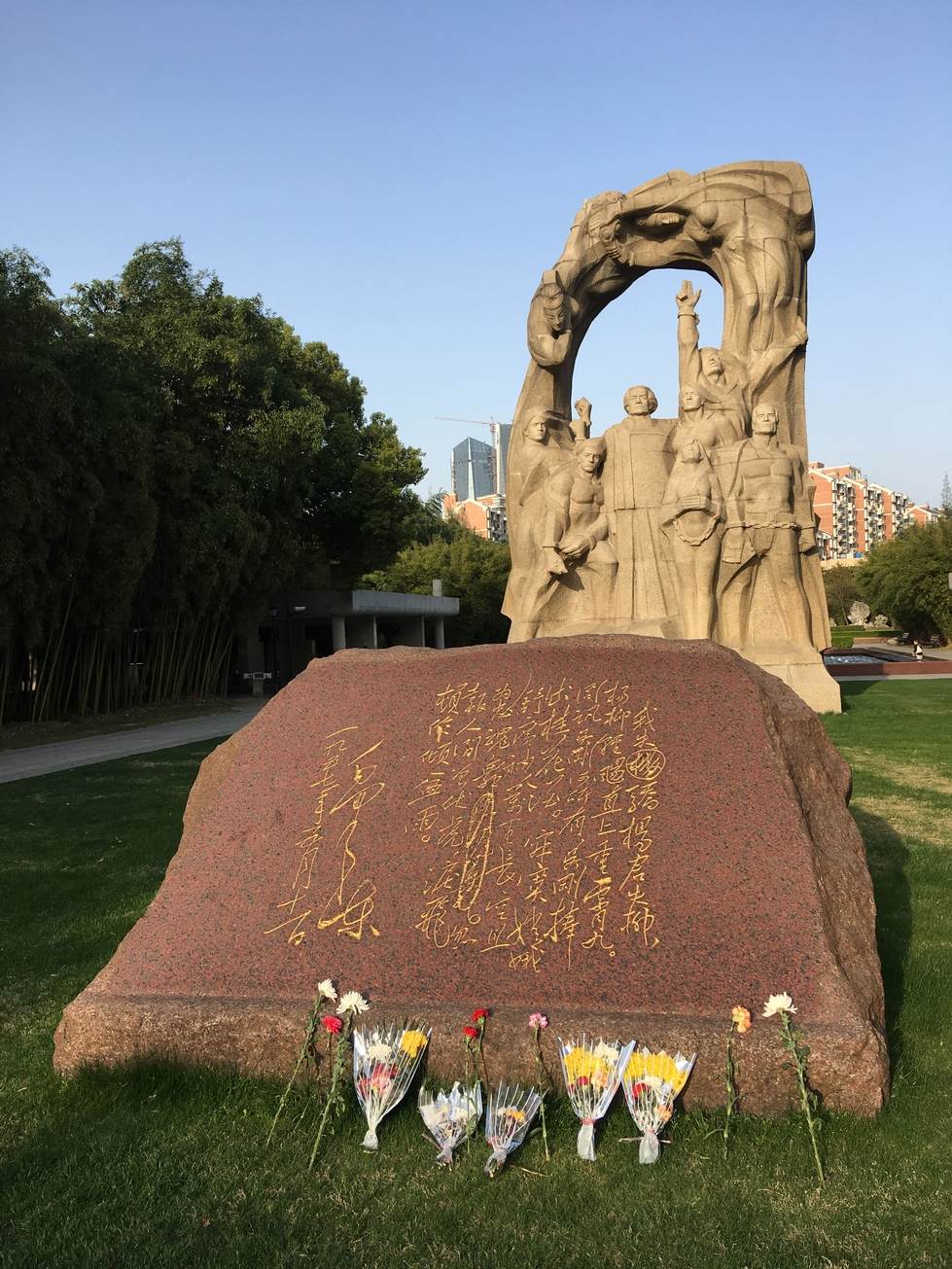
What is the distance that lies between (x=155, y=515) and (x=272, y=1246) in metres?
10.3

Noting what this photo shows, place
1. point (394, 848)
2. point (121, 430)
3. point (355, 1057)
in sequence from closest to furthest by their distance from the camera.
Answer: point (355, 1057), point (394, 848), point (121, 430)

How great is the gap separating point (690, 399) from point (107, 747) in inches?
247

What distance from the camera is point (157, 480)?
12711 millimetres

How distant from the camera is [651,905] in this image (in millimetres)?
2246

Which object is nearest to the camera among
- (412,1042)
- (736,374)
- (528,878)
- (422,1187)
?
(422,1187)

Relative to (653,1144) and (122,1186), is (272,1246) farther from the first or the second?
(653,1144)

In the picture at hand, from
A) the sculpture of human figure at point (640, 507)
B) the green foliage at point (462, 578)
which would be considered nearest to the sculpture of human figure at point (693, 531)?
the sculpture of human figure at point (640, 507)

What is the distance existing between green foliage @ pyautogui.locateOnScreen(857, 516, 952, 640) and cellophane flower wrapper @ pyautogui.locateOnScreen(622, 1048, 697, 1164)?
24337mm

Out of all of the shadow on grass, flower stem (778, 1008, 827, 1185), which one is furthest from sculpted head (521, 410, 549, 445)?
flower stem (778, 1008, 827, 1185)

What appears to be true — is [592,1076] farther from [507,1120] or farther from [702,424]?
[702,424]

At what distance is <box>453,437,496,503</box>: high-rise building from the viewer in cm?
8000

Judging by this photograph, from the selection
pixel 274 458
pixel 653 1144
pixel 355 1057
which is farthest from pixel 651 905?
pixel 274 458

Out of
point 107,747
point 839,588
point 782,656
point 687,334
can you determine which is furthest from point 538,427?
point 839,588

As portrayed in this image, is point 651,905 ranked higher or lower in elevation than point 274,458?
lower
